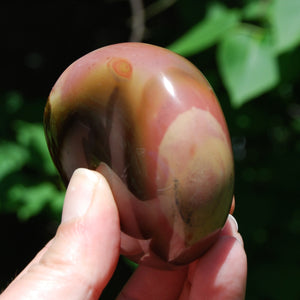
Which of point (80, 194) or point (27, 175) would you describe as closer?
point (80, 194)

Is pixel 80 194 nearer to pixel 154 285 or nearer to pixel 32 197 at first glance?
pixel 154 285

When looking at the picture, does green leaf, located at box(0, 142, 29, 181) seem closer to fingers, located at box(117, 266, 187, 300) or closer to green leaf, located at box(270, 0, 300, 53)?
fingers, located at box(117, 266, 187, 300)

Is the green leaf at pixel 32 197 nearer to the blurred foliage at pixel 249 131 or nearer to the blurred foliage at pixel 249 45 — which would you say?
the blurred foliage at pixel 249 131

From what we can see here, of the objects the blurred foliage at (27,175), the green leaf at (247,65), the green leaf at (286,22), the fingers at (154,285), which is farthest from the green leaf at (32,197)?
Result: the green leaf at (286,22)

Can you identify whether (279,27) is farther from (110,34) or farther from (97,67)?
(110,34)

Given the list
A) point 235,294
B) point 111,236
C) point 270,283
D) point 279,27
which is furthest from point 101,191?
point 270,283

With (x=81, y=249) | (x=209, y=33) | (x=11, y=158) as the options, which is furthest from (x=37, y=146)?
(x=81, y=249)

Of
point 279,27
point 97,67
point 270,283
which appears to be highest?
point 97,67
